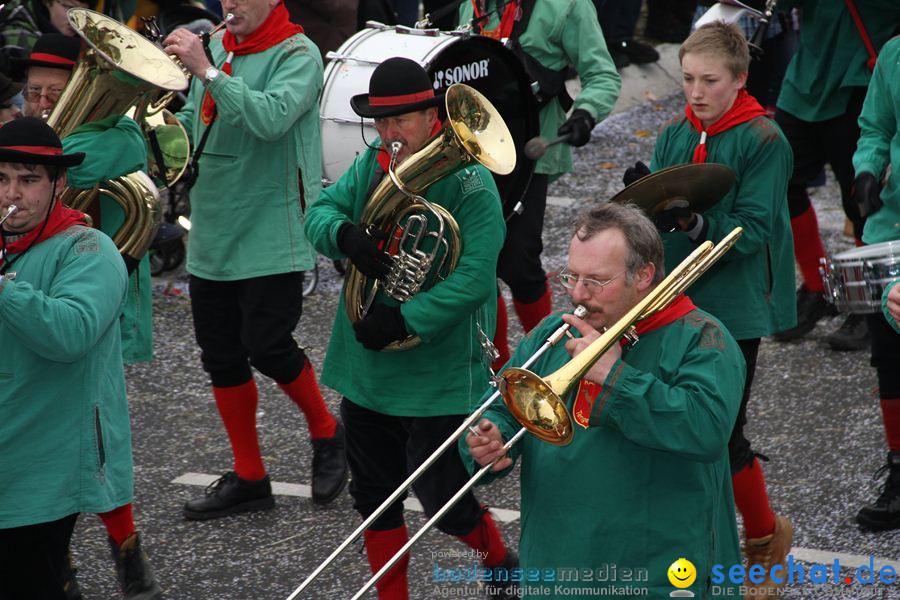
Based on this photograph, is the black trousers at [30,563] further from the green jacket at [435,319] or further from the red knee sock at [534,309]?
the red knee sock at [534,309]

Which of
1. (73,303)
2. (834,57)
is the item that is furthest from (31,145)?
(834,57)

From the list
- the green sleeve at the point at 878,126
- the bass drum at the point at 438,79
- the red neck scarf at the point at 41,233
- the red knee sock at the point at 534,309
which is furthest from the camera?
the red knee sock at the point at 534,309

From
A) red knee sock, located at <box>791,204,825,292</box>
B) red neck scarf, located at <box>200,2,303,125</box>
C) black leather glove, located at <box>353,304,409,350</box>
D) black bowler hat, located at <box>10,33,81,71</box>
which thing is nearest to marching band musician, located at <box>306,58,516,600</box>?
black leather glove, located at <box>353,304,409,350</box>

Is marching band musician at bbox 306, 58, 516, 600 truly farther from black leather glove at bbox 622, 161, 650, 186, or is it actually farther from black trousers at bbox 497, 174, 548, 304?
black trousers at bbox 497, 174, 548, 304

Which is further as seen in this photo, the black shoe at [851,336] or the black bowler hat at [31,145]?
the black shoe at [851,336]

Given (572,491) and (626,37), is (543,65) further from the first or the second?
(626,37)

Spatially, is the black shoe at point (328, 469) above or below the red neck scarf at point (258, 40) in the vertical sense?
below

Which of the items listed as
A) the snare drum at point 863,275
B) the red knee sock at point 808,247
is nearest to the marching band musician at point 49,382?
the snare drum at point 863,275

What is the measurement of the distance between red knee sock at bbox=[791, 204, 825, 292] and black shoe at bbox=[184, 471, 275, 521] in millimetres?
2963

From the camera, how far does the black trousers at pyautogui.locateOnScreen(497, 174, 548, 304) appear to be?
583 cm

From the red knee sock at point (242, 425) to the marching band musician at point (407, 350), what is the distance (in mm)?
995

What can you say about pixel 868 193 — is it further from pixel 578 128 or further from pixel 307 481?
pixel 307 481

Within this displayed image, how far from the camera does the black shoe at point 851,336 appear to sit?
646cm

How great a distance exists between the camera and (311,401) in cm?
A: 524
